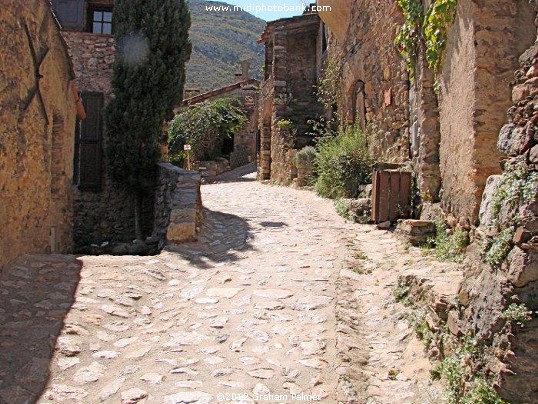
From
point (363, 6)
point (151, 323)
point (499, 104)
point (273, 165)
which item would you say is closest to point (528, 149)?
point (499, 104)

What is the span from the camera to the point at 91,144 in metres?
10.6

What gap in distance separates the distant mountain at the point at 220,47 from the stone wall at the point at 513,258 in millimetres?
36404

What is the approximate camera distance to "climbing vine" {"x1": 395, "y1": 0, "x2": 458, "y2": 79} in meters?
5.43

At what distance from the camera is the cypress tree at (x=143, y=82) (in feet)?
32.2

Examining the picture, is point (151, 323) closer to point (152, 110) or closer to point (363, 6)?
point (152, 110)

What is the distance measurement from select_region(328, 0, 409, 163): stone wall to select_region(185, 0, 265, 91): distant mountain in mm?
28231

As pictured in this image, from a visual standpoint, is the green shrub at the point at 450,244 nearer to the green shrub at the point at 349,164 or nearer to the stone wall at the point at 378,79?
the stone wall at the point at 378,79

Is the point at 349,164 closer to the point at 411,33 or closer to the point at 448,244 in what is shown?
the point at 411,33

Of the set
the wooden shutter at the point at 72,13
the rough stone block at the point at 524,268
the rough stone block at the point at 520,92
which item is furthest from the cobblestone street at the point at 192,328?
the wooden shutter at the point at 72,13

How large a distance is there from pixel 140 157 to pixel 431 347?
762 centimetres

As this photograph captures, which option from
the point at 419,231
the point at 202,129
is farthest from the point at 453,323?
the point at 202,129

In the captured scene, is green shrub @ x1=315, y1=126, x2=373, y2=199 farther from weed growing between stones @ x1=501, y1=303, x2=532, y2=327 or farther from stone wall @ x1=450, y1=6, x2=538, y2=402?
weed growing between stones @ x1=501, y1=303, x2=532, y2=327

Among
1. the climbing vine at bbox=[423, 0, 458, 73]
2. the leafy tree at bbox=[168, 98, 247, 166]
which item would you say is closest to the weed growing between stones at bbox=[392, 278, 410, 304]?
the climbing vine at bbox=[423, 0, 458, 73]

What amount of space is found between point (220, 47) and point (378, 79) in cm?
4718
